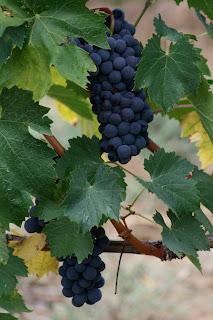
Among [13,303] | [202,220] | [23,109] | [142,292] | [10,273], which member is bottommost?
[142,292]

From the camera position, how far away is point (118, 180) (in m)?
0.94

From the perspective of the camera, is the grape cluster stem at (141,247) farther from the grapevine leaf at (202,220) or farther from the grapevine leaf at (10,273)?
the grapevine leaf at (10,273)

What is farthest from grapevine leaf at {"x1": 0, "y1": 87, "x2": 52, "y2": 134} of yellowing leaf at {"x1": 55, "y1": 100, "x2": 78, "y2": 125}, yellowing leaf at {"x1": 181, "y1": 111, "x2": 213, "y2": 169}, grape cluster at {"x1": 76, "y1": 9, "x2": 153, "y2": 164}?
yellowing leaf at {"x1": 55, "y1": 100, "x2": 78, "y2": 125}

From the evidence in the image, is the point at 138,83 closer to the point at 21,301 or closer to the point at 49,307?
the point at 21,301

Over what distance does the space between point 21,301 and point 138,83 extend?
358mm

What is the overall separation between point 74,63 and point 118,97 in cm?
11

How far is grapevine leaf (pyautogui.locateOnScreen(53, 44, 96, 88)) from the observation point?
89cm

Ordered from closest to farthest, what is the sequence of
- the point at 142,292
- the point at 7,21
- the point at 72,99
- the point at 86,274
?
the point at 7,21 → the point at 86,274 → the point at 72,99 → the point at 142,292

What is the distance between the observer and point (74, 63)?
90cm

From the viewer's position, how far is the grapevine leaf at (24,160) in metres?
0.88

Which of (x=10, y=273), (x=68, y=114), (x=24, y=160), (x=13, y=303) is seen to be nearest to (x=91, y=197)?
(x=24, y=160)

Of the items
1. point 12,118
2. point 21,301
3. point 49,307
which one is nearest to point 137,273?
point 49,307

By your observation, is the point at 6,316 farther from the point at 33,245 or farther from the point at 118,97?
the point at 118,97

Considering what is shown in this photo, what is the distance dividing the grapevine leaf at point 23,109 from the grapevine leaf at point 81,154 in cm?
8
